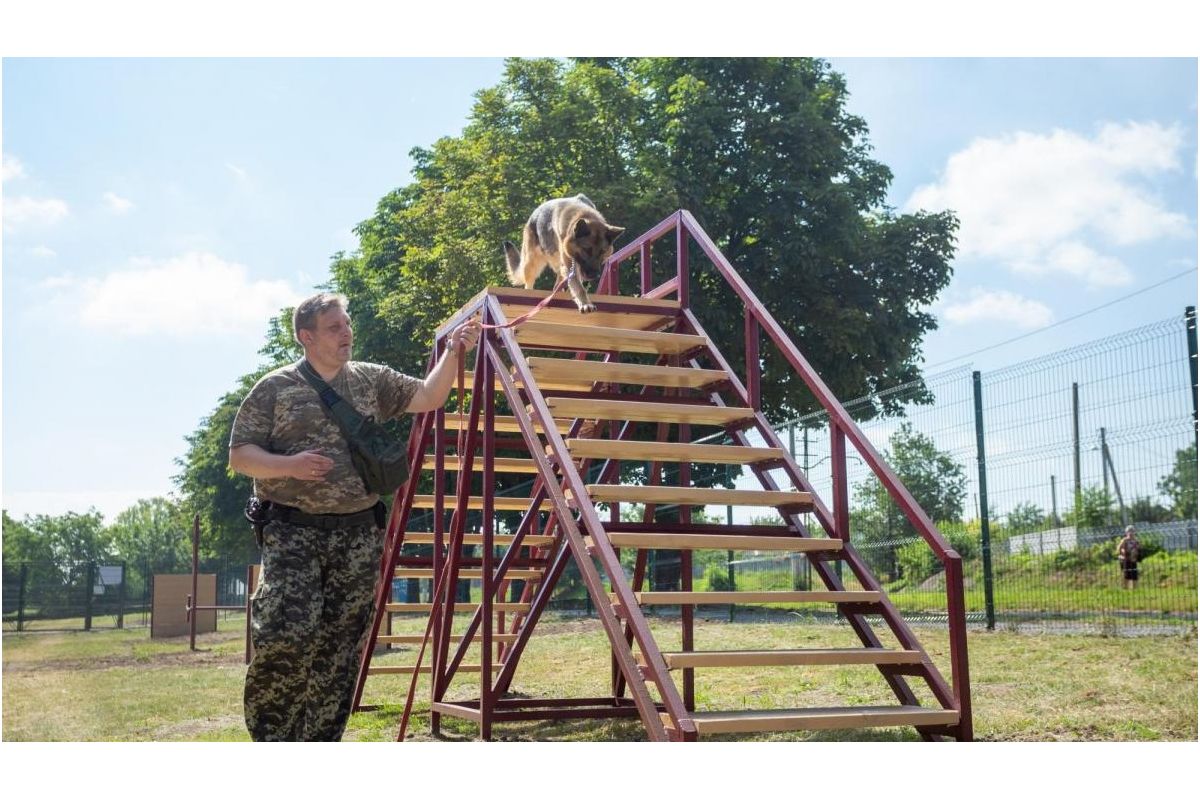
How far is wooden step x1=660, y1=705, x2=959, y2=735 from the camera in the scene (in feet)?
14.1

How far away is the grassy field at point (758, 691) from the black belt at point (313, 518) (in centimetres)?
314

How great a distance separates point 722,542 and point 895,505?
882cm

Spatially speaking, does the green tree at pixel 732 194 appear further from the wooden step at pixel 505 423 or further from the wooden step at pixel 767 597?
the wooden step at pixel 767 597

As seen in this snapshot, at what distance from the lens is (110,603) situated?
32469 millimetres

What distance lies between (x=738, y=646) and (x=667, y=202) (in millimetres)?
10229

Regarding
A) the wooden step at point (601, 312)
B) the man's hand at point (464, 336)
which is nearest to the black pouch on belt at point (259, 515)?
the man's hand at point (464, 336)

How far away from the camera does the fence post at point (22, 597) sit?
29.6 meters

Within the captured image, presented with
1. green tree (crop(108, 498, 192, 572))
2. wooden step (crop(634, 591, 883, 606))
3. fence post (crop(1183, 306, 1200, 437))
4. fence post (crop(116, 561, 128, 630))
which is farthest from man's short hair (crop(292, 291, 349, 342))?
green tree (crop(108, 498, 192, 572))

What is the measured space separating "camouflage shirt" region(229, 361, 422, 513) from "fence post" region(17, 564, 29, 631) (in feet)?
96.3

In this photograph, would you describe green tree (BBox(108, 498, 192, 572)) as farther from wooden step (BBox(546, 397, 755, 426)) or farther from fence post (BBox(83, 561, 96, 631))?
wooden step (BBox(546, 397, 755, 426))

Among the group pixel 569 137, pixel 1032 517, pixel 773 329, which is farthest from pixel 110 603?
pixel 773 329

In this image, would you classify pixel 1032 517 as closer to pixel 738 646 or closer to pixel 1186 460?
pixel 1186 460

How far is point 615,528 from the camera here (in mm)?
6391

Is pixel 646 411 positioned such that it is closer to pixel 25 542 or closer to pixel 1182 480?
pixel 1182 480
